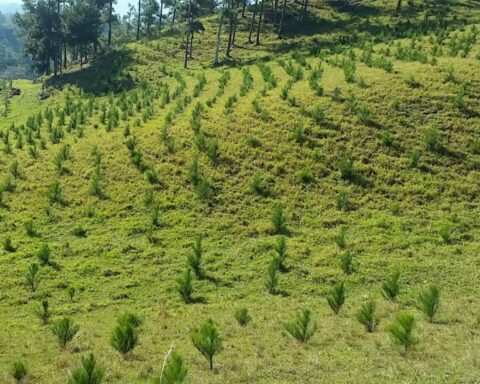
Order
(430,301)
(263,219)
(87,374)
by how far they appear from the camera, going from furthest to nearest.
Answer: (263,219) < (430,301) < (87,374)

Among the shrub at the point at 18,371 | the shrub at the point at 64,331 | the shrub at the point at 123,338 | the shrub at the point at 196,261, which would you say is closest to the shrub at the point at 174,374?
the shrub at the point at 123,338

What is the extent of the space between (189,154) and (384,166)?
724 cm

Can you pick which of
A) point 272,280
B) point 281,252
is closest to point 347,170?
point 281,252

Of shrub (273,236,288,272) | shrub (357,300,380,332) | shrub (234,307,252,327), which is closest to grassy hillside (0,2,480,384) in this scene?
shrub (234,307,252,327)

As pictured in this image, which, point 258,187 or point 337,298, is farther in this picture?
point 258,187

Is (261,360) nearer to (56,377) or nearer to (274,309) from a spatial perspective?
(274,309)

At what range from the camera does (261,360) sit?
9.00 meters

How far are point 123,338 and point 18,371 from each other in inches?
68.0

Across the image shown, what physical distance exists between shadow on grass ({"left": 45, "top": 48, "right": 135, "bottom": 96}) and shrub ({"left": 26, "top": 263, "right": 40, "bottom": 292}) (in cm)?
2620

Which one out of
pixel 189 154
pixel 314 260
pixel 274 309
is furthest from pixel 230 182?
pixel 274 309

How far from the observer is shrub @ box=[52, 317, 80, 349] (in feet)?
31.1

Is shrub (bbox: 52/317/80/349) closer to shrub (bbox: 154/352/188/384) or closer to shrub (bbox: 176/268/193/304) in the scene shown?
shrub (bbox: 176/268/193/304)

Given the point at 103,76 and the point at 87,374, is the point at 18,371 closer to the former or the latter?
the point at 87,374

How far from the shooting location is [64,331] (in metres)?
9.52
